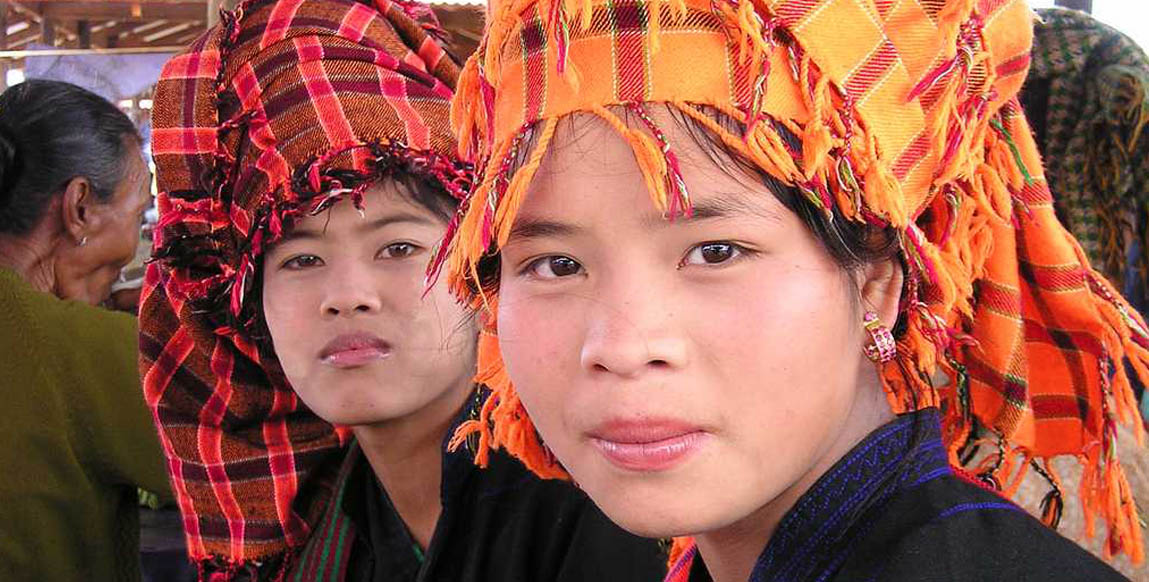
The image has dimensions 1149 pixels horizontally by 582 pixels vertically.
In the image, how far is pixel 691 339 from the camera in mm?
1091

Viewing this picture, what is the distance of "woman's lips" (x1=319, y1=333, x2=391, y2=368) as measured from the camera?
1.94m

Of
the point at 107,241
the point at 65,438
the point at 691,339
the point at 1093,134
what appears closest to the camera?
the point at 691,339

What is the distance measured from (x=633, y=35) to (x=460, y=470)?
1081mm

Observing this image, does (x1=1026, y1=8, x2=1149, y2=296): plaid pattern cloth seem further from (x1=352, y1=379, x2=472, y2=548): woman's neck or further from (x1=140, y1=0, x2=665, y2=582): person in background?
(x1=352, y1=379, x2=472, y2=548): woman's neck

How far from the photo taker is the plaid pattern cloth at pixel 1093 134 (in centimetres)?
215

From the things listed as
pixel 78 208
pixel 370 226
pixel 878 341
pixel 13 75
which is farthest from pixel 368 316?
pixel 13 75

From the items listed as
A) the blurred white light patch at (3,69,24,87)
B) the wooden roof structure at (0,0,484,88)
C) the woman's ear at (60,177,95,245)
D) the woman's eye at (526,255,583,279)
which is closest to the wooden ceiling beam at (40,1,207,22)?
the wooden roof structure at (0,0,484,88)

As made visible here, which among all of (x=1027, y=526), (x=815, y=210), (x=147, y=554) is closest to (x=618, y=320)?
(x=815, y=210)

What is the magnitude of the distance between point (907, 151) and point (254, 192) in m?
1.37

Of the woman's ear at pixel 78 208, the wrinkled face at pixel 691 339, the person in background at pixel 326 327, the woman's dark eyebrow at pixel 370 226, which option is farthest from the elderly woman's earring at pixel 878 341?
the woman's ear at pixel 78 208

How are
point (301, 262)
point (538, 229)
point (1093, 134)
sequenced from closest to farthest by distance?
point (538, 229)
point (301, 262)
point (1093, 134)

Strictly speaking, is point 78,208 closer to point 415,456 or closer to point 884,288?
point 415,456

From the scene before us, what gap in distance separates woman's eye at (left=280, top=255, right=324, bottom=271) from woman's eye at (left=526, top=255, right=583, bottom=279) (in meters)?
A: 0.89

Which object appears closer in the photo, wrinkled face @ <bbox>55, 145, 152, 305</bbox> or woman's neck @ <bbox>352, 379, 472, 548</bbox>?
woman's neck @ <bbox>352, 379, 472, 548</bbox>
